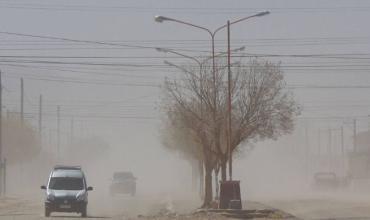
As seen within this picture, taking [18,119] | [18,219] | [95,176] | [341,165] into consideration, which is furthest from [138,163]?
[18,219]

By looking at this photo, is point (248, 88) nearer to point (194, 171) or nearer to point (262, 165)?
point (194, 171)

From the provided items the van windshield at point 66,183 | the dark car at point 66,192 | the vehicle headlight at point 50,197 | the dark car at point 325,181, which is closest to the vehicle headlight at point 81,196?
the dark car at point 66,192

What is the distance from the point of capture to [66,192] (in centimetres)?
4781

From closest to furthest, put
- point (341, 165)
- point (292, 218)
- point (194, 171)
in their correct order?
point (292, 218), point (194, 171), point (341, 165)

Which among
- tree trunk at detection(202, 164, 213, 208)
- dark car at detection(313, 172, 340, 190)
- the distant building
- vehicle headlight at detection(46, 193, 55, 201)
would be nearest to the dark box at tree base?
vehicle headlight at detection(46, 193, 55, 201)

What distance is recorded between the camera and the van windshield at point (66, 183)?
48.7m

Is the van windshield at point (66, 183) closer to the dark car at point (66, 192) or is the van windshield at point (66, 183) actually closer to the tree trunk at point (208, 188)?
the dark car at point (66, 192)

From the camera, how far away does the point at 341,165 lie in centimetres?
16150

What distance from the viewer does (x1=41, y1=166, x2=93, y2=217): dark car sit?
47.0 metres

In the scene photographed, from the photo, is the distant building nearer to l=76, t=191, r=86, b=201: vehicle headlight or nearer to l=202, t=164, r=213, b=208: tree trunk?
l=202, t=164, r=213, b=208: tree trunk

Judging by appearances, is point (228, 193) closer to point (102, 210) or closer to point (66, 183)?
point (66, 183)

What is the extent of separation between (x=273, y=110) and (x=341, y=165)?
109 metres

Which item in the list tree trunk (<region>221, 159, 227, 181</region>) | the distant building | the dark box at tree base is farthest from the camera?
the distant building

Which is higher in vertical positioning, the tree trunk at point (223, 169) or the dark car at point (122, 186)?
the tree trunk at point (223, 169)
